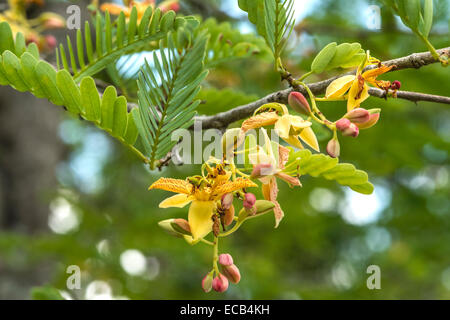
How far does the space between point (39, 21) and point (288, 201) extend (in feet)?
5.98

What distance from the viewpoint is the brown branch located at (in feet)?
2.25

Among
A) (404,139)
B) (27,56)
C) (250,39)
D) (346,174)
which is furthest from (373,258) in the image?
(27,56)

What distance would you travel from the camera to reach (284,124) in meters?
0.65

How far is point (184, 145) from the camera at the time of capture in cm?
88

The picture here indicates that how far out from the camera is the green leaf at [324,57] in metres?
0.73

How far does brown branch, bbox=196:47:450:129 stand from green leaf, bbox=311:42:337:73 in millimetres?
26

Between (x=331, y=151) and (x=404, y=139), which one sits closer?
(x=331, y=151)

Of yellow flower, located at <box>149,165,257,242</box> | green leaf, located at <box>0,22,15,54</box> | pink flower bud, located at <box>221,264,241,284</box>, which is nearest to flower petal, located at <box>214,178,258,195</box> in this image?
yellow flower, located at <box>149,165,257,242</box>

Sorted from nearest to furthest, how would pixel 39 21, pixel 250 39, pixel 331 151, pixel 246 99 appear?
pixel 331 151 → pixel 246 99 → pixel 250 39 → pixel 39 21

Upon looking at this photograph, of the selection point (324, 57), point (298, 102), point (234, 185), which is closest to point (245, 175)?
point (234, 185)

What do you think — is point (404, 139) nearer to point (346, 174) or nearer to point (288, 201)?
point (288, 201)

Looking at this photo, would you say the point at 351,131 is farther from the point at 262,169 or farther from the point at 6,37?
the point at 6,37

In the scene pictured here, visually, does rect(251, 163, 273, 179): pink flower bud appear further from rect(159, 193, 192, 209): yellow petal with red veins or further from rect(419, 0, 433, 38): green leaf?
rect(419, 0, 433, 38): green leaf
